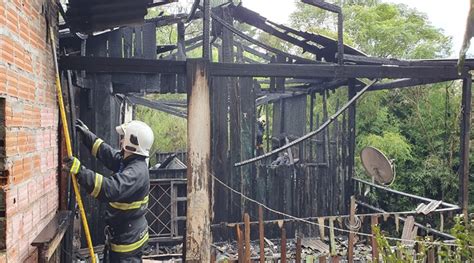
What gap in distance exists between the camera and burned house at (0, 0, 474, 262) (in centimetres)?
315

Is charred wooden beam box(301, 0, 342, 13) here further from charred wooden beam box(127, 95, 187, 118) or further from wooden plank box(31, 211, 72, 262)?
charred wooden beam box(127, 95, 187, 118)

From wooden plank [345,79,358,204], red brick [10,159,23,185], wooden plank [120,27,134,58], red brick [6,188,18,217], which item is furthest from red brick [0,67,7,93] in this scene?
wooden plank [345,79,358,204]

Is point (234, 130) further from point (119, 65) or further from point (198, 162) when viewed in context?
point (119, 65)

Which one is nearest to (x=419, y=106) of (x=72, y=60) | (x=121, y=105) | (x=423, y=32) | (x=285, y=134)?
(x=423, y=32)

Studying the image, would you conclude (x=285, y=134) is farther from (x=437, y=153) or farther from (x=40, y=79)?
(x=40, y=79)

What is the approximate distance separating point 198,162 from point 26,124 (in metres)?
2.19

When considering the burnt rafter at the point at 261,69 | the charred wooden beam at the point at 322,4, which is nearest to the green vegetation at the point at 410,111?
the burnt rafter at the point at 261,69

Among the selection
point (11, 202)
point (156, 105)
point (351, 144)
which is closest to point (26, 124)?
point (11, 202)

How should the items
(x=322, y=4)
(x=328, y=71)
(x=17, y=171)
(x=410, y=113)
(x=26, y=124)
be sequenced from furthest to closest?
(x=410, y=113)
(x=322, y=4)
(x=328, y=71)
(x=26, y=124)
(x=17, y=171)

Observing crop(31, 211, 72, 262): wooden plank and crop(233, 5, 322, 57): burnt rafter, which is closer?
crop(31, 211, 72, 262): wooden plank

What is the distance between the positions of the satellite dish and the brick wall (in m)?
5.36

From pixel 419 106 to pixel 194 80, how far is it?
11.5 m

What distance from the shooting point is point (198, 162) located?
16.3ft

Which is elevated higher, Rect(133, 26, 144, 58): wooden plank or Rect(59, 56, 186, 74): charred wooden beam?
Rect(133, 26, 144, 58): wooden plank
